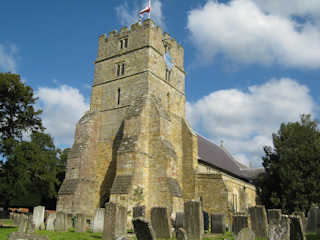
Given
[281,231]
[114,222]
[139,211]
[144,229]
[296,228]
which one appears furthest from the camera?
[139,211]

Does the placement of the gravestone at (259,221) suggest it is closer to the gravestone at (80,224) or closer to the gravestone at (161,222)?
the gravestone at (161,222)

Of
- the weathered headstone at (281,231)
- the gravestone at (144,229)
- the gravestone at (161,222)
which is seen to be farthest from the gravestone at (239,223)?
the gravestone at (144,229)

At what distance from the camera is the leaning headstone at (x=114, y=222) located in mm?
9945

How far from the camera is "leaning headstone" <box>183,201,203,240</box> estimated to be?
960 centimetres

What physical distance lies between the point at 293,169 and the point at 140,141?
1491 centimetres

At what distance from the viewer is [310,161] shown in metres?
25.1

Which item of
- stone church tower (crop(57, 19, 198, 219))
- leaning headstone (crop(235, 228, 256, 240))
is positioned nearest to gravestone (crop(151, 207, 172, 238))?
leaning headstone (crop(235, 228, 256, 240))

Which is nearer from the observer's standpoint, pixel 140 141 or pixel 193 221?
pixel 193 221

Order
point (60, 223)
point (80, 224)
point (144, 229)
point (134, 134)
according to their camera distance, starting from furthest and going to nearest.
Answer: point (134, 134)
point (60, 223)
point (80, 224)
point (144, 229)

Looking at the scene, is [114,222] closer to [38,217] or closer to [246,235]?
[246,235]

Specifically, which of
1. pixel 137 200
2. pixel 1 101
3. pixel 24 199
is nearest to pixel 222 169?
pixel 137 200

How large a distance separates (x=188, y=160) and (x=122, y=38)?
11.3 meters

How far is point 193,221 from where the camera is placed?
385 inches

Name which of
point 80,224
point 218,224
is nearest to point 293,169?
point 218,224
